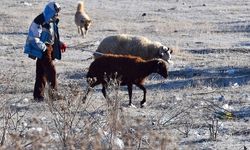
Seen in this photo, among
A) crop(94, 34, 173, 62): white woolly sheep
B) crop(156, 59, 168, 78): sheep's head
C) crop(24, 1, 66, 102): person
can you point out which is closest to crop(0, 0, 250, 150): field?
crop(24, 1, 66, 102): person

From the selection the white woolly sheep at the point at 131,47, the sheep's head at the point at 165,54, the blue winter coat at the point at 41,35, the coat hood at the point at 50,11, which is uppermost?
the coat hood at the point at 50,11

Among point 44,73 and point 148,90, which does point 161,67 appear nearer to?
point 148,90

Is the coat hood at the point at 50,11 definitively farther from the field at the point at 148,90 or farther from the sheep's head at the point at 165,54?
the sheep's head at the point at 165,54

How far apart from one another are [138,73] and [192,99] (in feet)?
3.47

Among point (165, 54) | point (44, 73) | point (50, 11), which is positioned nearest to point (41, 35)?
point (50, 11)

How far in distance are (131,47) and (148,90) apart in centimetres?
486

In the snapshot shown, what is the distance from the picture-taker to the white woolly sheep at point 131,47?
19562mm

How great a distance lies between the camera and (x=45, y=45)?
43.0 feet

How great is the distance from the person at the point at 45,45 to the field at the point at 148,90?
→ 345mm

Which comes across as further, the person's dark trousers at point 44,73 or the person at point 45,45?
the person's dark trousers at point 44,73

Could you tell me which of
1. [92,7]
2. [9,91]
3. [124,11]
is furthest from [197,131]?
[92,7]

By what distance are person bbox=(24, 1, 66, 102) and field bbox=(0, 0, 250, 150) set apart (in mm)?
345

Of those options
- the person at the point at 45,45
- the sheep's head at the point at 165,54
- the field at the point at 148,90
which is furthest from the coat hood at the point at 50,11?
the sheep's head at the point at 165,54

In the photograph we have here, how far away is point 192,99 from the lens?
13203 mm
